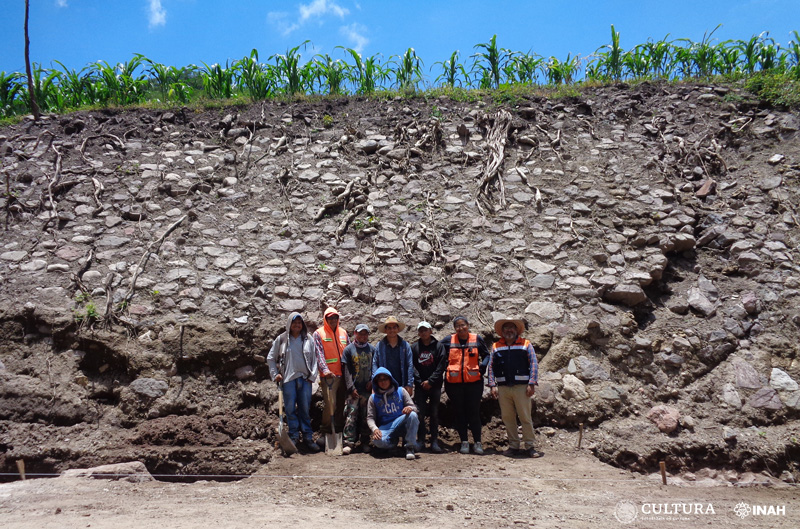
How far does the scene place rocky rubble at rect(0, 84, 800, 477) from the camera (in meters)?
5.43

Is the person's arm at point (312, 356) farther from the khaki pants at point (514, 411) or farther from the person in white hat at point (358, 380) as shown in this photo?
the khaki pants at point (514, 411)

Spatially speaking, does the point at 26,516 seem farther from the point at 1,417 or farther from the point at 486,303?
the point at 486,303

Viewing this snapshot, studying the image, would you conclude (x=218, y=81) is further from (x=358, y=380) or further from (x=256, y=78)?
(x=358, y=380)

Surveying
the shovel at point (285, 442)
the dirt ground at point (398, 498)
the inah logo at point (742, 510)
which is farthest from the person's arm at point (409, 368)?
the inah logo at point (742, 510)

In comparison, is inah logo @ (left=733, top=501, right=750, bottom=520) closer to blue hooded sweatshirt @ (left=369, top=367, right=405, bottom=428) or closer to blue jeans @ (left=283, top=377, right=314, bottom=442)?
blue hooded sweatshirt @ (left=369, top=367, right=405, bottom=428)

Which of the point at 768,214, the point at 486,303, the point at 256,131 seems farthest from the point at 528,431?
the point at 256,131

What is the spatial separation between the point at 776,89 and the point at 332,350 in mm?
8120

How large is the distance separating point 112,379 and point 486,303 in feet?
13.5

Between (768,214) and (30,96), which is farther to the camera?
(30,96)

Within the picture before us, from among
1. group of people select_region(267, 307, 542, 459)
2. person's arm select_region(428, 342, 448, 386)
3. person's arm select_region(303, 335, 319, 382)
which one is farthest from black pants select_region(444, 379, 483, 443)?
person's arm select_region(303, 335, 319, 382)

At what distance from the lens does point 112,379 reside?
223 inches

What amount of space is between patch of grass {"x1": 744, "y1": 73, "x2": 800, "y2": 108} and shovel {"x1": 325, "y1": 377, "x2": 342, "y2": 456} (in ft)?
26.5

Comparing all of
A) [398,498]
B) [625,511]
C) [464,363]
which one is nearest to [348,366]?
[464,363]

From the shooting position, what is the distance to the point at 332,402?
17.7 feet
